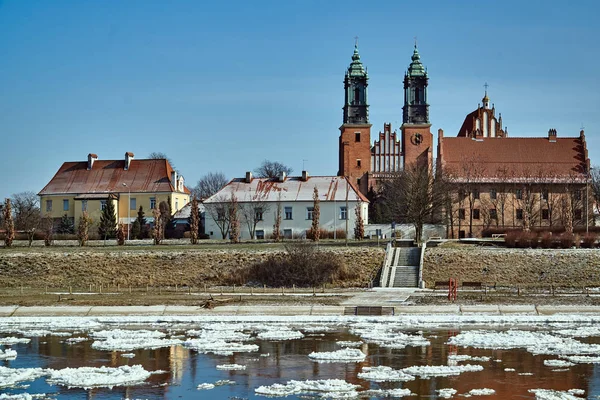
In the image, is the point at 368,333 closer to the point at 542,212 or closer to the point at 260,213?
the point at 260,213

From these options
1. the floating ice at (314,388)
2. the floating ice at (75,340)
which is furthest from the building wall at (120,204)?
the floating ice at (314,388)

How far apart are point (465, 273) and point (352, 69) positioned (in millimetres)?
54856

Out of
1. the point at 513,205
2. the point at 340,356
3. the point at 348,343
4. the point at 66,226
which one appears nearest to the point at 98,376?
the point at 340,356

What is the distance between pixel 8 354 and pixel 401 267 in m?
26.9

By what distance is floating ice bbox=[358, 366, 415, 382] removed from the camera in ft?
61.8

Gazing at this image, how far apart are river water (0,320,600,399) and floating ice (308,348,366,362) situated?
21 cm

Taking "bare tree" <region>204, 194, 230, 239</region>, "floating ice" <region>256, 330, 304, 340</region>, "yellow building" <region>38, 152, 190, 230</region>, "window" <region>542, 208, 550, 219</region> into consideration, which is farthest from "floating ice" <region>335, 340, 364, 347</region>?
"window" <region>542, 208, 550, 219</region>

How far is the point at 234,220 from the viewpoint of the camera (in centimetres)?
5938

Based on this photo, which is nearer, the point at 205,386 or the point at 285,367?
the point at 205,386

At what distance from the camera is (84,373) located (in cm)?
1955

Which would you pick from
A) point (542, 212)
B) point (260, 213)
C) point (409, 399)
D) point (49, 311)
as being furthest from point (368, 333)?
point (542, 212)

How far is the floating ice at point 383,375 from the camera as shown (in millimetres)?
18828

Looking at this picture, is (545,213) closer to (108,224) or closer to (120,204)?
(108,224)

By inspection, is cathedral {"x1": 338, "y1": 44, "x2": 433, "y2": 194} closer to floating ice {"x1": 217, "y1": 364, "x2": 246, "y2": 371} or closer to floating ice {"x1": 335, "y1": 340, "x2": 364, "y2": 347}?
floating ice {"x1": 335, "y1": 340, "x2": 364, "y2": 347}
